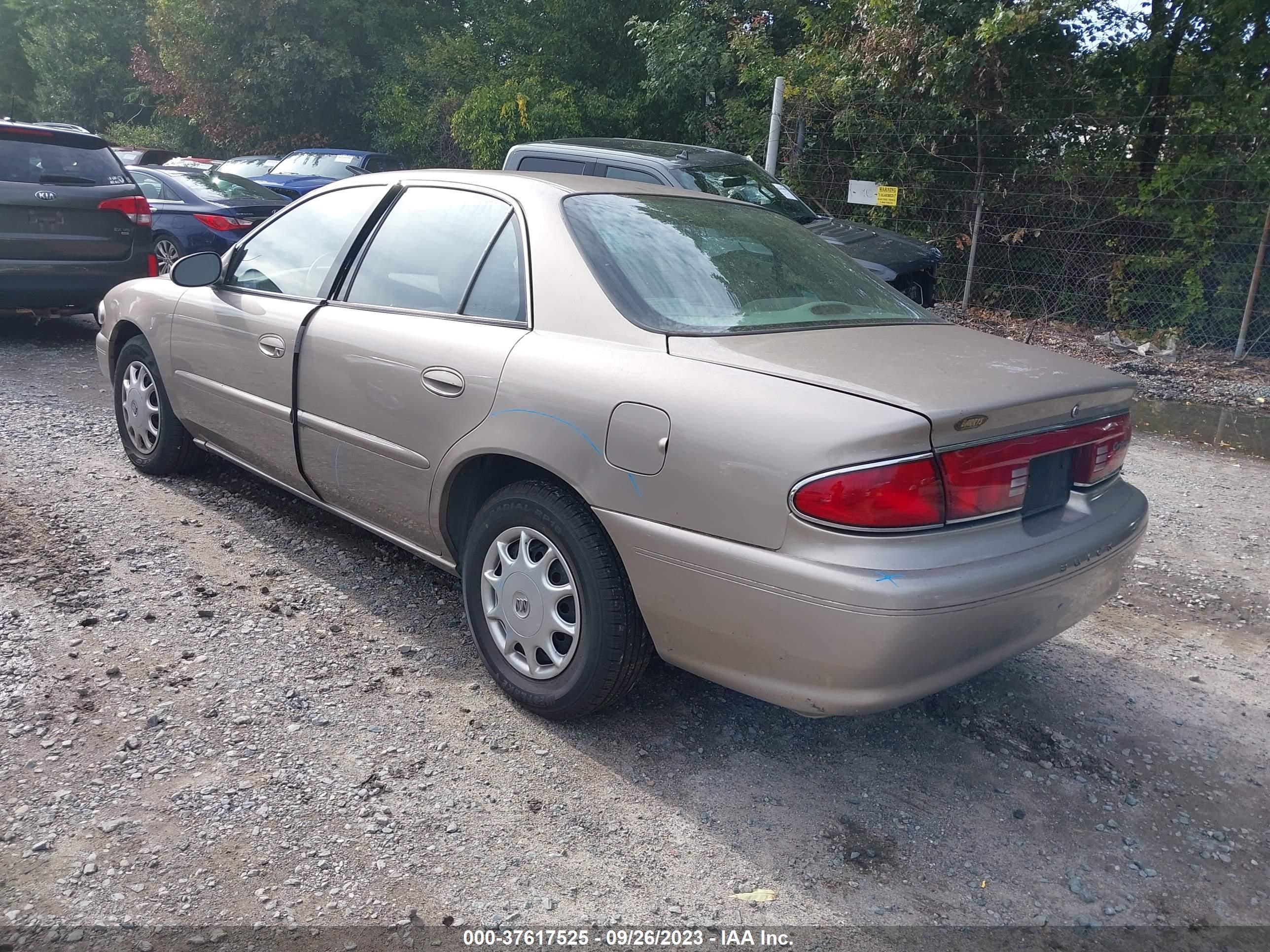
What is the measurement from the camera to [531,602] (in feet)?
10.3

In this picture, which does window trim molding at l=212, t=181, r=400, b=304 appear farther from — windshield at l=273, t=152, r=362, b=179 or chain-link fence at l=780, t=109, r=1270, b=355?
windshield at l=273, t=152, r=362, b=179

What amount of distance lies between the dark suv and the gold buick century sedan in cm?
479

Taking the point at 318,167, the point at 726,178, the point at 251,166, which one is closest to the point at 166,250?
the point at 318,167

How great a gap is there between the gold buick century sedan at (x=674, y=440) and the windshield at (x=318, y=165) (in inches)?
517

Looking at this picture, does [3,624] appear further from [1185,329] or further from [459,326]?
[1185,329]

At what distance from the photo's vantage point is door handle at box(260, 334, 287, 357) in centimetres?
409

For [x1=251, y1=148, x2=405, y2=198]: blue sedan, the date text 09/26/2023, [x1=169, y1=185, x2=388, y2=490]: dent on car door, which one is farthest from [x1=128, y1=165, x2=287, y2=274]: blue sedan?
the date text 09/26/2023

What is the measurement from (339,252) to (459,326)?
0.95 metres

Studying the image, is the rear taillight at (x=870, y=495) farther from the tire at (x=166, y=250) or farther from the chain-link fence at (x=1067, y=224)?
the tire at (x=166, y=250)

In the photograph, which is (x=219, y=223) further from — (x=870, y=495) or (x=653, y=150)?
(x=870, y=495)

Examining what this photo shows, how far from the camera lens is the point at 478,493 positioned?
11.2 feet

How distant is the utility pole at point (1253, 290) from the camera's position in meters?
9.35

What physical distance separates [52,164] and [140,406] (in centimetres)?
417

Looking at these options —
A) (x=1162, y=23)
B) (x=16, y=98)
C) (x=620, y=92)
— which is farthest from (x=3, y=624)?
(x=16, y=98)
